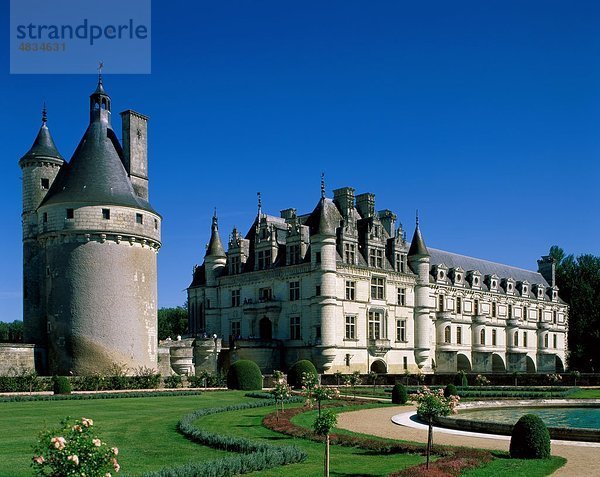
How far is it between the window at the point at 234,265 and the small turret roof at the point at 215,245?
2152 mm

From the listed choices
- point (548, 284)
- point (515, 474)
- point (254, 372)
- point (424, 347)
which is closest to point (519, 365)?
point (548, 284)

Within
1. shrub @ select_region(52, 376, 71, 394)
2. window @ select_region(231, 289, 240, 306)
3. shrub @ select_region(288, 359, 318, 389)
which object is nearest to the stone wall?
shrub @ select_region(52, 376, 71, 394)

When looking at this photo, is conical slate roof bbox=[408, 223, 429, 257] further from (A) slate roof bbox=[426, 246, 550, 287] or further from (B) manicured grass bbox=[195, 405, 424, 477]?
(B) manicured grass bbox=[195, 405, 424, 477]

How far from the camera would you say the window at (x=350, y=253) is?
49.2 meters

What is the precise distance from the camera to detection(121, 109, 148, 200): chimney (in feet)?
138

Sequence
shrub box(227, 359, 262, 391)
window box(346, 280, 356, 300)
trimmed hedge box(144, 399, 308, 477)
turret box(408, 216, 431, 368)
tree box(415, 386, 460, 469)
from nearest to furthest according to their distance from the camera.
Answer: trimmed hedge box(144, 399, 308, 477) → tree box(415, 386, 460, 469) → shrub box(227, 359, 262, 391) → window box(346, 280, 356, 300) → turret box(408, 216, 431, 368)

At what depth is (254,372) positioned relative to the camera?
3844 centimetres

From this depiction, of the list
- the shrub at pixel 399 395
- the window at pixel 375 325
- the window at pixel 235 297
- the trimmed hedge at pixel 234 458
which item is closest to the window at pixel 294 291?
the window at pixel 235 297

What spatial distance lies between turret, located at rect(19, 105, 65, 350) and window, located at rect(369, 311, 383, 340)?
23.1 meters

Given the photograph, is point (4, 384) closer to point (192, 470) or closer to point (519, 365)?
point (192, 470)

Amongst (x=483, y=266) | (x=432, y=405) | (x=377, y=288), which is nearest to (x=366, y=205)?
(x=377, y=288)

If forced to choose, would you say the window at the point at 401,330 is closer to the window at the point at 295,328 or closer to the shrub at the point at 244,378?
the window at the point at 295,328

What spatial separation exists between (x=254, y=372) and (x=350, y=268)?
44.1 ft

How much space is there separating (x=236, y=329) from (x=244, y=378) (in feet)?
50.7
